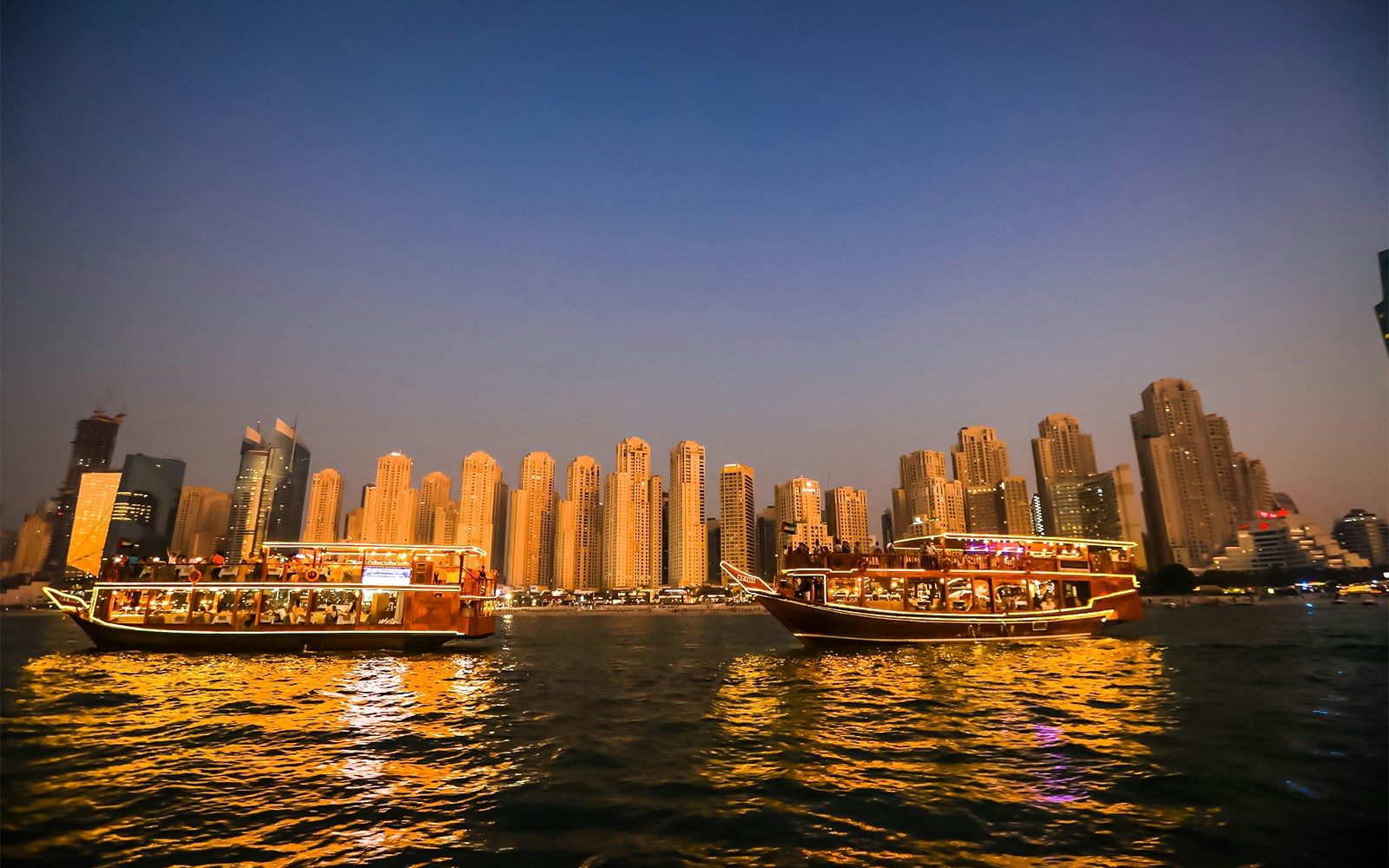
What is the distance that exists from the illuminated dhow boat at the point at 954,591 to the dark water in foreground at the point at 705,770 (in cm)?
1293

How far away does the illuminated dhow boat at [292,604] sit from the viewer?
39.2 meters

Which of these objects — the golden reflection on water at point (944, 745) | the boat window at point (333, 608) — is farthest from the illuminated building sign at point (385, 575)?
the golden reflection on water at point (944, 745)

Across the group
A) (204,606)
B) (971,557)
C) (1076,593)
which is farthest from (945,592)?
(204,606)

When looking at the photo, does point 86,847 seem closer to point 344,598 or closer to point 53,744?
point 53,744

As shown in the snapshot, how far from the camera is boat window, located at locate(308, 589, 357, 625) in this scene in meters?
40.8

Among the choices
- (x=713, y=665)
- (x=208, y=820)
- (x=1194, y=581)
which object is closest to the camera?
(x=208, y=820)

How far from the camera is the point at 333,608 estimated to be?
41125 mm

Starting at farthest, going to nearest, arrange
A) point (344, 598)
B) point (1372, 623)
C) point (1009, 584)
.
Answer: point (1372, 623)
point (1009, 584)
point (344, 598)

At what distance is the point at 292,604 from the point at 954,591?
154ft

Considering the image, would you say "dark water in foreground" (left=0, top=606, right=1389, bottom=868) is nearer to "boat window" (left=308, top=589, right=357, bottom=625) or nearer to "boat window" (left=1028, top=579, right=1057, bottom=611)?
"boat window" (left=308, top=589, right=357, bottom=625)

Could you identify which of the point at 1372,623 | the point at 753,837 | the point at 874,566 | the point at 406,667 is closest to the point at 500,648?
the point at 406,667

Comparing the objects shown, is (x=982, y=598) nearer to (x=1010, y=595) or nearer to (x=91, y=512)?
(x=1010, y=595)

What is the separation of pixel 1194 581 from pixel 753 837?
211 meters

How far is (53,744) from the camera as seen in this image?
15.7m
